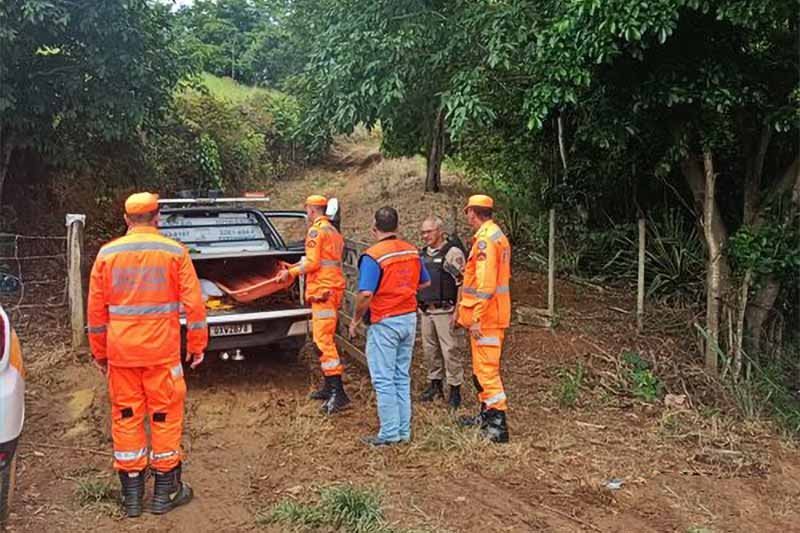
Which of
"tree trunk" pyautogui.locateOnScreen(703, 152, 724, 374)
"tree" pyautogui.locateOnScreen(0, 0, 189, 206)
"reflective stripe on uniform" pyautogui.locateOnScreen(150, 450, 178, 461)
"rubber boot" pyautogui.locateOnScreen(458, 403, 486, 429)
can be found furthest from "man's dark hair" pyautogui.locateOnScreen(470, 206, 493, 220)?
"tree" pyautogui.locateOnScreen(0, 0, 189, 206)

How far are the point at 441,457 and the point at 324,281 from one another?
183 centimetres

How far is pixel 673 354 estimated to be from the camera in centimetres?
792

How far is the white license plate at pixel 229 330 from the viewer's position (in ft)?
21.2

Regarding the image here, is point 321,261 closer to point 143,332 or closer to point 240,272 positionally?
point 240,272

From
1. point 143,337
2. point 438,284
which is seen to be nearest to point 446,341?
point 438,284

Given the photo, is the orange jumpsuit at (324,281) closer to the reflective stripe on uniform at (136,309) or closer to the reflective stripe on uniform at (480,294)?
the reflective stripe on uniform at (480,294)

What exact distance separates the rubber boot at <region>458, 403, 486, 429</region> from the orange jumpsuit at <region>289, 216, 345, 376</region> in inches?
44.3

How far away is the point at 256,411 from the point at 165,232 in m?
2.02

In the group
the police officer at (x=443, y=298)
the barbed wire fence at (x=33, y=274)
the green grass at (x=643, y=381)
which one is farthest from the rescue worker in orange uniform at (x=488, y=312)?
the barbed wire fence at (x=33, y=274)

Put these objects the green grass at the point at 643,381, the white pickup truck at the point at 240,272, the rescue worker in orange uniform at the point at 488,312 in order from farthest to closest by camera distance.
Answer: the green grass at the point at 643,381 → the white pickup truck at the point at 240,272 → the rescue worker in orange uniform at the point at 488,312

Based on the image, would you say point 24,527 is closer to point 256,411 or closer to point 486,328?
point 256,411

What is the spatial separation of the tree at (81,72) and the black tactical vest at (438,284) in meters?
4.98

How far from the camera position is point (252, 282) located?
24.0 feet

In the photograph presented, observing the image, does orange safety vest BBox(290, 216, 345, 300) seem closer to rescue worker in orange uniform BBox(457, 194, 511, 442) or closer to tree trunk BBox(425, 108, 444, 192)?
rescue worker in orange uniform BBox(457, 194, 511, 442)
